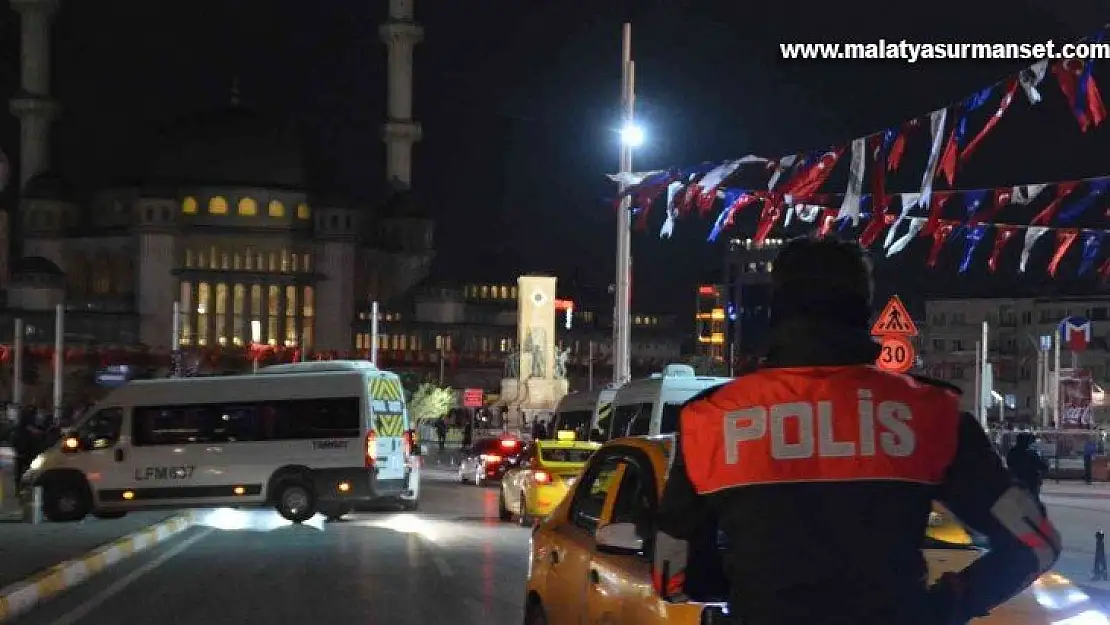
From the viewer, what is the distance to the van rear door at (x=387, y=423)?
72.8 feet

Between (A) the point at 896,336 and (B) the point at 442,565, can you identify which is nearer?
(A) the point at 896,336

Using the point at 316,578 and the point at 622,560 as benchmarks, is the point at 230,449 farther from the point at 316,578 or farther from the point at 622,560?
the point at 622,560

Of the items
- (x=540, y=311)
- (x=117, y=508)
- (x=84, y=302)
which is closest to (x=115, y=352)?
(x=84, y=302)

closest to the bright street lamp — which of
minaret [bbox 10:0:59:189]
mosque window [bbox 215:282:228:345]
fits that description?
mosque window [bbox 215:282:228:345]

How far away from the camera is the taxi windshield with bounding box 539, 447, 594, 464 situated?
2092 cm

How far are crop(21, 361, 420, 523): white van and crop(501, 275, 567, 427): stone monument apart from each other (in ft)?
176

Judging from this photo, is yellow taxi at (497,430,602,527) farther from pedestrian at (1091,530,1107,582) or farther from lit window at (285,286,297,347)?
lit window at (285,286,297,347)

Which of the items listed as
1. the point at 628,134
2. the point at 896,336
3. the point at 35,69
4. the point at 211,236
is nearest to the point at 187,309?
the point at 211,236

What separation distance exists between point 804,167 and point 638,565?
13969 mm

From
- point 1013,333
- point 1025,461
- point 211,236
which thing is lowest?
point 1025,461

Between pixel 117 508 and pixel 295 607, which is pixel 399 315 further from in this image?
pixel 295 607

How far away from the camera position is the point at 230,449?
867 inches

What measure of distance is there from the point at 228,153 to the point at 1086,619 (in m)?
115

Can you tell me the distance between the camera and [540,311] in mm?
78125
